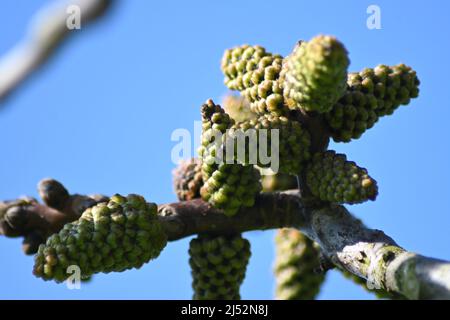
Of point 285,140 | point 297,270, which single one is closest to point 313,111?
point 285,140

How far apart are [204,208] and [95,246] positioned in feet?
1.67

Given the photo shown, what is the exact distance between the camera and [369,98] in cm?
232

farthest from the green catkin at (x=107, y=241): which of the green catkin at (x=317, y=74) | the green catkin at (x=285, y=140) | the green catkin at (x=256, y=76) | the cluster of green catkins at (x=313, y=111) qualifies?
the green catkin at (x=317, y=74)

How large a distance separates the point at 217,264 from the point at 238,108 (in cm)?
60

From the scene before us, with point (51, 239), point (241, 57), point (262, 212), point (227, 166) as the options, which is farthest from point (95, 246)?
point (241, 57)

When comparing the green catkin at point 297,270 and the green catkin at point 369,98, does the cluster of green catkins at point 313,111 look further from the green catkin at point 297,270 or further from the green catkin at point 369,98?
the green catkin at point 297,270

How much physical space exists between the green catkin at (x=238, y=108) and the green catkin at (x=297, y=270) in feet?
2.06

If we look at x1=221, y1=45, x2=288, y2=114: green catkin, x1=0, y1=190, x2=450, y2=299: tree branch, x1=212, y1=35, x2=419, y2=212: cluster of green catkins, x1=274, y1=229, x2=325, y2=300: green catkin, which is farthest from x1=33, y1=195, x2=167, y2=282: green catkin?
x1=274, y1=229, x2=325, y2=300: green catkin

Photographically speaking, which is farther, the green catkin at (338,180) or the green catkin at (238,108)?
the green catkin at (238,108)

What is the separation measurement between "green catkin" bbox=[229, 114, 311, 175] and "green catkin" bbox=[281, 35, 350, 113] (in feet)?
0.28

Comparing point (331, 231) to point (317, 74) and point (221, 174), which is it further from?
point (317, 74)

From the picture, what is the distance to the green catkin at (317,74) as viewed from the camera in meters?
1.85

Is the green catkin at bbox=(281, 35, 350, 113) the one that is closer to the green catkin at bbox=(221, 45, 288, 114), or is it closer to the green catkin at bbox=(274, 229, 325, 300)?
the green catkin at bbox=(221, 45, 288, 114)
